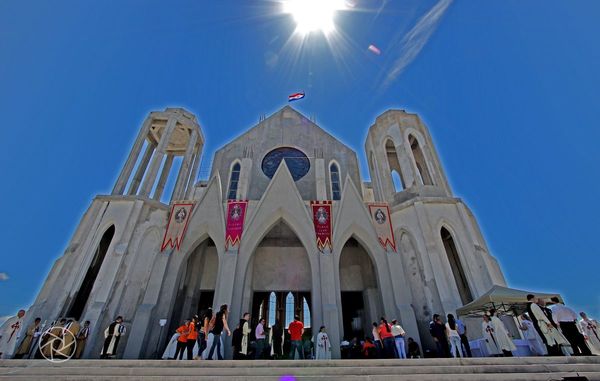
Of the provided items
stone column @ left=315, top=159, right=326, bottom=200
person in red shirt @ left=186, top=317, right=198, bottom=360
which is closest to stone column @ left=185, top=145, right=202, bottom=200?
stone column @ left=315, top=159, right=326, bottom=200

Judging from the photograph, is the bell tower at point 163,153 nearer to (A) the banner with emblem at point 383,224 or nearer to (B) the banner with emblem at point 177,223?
(B) the banner with emblem at point 177,223

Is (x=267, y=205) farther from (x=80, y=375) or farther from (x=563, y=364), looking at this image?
(x=563, y=364)

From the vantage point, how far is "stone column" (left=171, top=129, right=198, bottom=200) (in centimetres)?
1943

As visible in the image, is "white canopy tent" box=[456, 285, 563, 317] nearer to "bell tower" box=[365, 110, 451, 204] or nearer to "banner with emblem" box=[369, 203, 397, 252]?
"banner with emblem" box=[369, 203, 397, 252]

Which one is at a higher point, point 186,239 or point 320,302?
point 186,239

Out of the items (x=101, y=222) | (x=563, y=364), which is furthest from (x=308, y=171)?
(x=563, y=364)

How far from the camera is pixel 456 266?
50.4 ft

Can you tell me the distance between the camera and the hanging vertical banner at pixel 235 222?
50.0 ft

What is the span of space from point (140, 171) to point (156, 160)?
1324 millimetres

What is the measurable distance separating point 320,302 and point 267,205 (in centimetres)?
587

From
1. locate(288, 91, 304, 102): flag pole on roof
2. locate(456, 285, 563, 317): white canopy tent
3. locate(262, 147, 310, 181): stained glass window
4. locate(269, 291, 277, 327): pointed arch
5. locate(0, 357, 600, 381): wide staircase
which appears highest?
locate(288, 91, 304, 102): flag pole on roof

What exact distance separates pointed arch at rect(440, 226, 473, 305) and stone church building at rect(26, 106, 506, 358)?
0.06 meters

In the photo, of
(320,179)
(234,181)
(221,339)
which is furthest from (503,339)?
(234,181)

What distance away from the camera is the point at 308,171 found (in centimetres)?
2125
